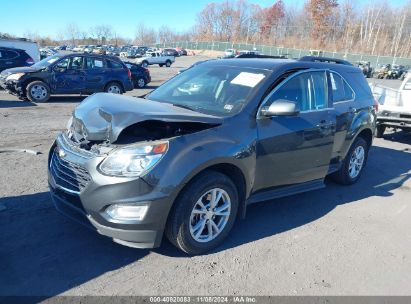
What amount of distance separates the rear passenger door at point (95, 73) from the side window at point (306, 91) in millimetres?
10652

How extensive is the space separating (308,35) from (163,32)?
65.3 metres

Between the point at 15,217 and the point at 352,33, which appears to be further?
the point at 352,33

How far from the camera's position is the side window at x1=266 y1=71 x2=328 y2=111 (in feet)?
13.8

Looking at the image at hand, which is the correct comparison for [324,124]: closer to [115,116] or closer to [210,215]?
[210,215]

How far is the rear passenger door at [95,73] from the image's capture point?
A: 13.7m

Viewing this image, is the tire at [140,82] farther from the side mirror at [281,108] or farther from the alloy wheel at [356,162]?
the side mirror at [281,108]

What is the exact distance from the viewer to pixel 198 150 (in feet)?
10.8

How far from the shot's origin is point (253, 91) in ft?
13.0

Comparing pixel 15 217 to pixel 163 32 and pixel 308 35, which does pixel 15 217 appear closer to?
pixel 308 35

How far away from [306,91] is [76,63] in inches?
428

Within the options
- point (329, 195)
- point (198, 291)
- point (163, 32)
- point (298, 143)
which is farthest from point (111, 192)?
point (163, 32)

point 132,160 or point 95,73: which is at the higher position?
point 132,160

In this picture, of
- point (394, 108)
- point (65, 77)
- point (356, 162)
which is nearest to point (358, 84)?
point (356, 162)

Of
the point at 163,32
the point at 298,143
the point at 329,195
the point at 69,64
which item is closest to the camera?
the point at 298,143
